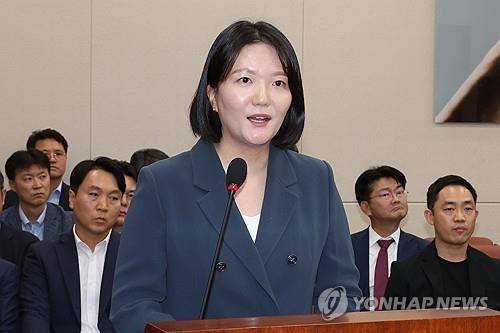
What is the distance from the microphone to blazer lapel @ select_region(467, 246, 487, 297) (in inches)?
98.6

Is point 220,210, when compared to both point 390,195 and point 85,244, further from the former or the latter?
point 390,195

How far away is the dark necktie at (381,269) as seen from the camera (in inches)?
178

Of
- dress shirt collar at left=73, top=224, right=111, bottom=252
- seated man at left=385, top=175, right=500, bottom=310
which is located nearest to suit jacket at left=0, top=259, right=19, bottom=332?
dress shirt collar at left=73, top=224, right=111, bottom=252

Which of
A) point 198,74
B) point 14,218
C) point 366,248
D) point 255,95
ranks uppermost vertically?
point 198,74

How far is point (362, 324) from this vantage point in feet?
4.03

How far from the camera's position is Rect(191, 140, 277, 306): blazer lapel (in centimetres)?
164

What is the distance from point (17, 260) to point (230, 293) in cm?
251

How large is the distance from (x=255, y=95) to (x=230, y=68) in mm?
81

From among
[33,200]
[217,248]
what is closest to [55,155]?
[33,200]

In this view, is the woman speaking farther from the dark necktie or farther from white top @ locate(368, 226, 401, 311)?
white top @ locate(368, 226, 401, 311)

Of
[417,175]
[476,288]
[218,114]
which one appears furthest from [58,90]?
[218,114]

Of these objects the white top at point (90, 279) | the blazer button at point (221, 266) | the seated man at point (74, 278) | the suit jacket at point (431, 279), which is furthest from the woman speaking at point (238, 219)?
the suit jacket at point (431, 279)

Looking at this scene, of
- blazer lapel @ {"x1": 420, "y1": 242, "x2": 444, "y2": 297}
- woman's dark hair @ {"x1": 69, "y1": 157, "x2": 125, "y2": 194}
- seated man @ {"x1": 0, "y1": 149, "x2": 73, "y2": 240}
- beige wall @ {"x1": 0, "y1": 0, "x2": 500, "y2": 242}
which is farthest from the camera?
beige wall @ {"x1": 0, "y1": 0, "x2": 500, "y2": 242}

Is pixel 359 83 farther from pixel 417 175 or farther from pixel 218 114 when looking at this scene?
pixel 218 114
